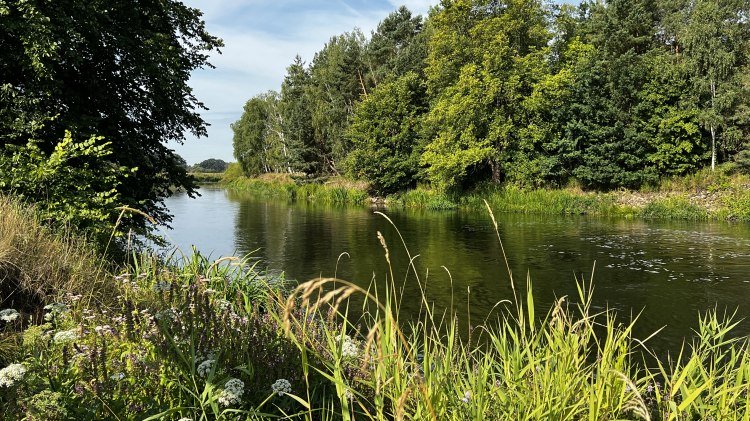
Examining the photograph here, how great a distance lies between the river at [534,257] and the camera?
10.1 meters

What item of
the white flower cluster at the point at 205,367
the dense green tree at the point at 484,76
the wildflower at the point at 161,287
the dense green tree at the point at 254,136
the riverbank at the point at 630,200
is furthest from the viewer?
the dense green tree at the point at 254,136

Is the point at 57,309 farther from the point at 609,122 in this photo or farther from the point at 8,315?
the point at 609,122

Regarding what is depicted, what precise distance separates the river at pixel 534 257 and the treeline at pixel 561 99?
22.7 ft

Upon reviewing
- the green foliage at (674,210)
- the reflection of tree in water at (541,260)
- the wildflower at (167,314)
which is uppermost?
the wildflower at (167,314)

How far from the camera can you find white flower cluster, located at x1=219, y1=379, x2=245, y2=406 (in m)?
2.39

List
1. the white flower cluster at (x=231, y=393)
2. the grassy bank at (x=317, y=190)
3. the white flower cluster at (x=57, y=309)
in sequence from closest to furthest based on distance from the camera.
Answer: the white flower cluster at (x=231, y=393) < the white flower cluster at (x=57, y=309) < the grassy bank at (x=317, y=190)

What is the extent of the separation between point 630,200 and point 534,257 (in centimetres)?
1555

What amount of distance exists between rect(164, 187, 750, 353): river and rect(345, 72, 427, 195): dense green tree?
43.5 ft

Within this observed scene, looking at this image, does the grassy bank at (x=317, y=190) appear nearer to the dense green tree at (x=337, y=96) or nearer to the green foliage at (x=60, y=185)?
the dense green tree at (x=337, y=96)

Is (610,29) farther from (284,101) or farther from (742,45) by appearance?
(284,101)

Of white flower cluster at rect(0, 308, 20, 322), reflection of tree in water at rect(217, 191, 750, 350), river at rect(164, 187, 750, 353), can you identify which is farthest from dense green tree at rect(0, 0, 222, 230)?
white flower cluster at rect(0, 308, 20, 322)

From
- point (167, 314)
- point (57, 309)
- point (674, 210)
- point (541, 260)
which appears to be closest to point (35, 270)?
point (57, 309)

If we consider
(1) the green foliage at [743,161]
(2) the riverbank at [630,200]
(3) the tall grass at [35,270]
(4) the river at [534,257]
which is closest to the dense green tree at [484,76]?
(2) the riverbank at [630,200]

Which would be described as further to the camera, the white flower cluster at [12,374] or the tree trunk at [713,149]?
the tree trunk at [713,149]
